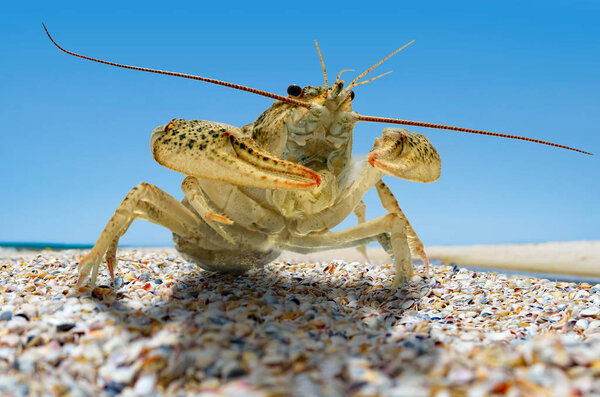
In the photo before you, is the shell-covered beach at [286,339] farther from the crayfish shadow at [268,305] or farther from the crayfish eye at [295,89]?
the crayfish eye at [295,89]

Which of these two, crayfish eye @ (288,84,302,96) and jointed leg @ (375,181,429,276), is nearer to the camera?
crayfish eye @ (288,84,302,96)

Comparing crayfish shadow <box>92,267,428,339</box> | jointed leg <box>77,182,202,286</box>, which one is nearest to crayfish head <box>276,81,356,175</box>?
jointed leg <box>77,182,202,286</box>

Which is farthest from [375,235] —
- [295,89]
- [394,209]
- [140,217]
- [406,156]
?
[140,217]

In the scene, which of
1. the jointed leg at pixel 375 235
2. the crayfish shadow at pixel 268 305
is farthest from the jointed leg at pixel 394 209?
the crayfish shadow at pixel 268 305

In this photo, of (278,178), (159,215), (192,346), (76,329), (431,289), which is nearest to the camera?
(192,346)

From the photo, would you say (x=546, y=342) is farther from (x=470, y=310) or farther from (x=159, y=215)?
(x=159, y=215)

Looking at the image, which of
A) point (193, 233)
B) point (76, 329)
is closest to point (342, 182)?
point (193, 233)

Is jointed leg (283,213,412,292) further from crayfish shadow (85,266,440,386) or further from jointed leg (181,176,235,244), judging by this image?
jointed leg (181,176,235,244)
